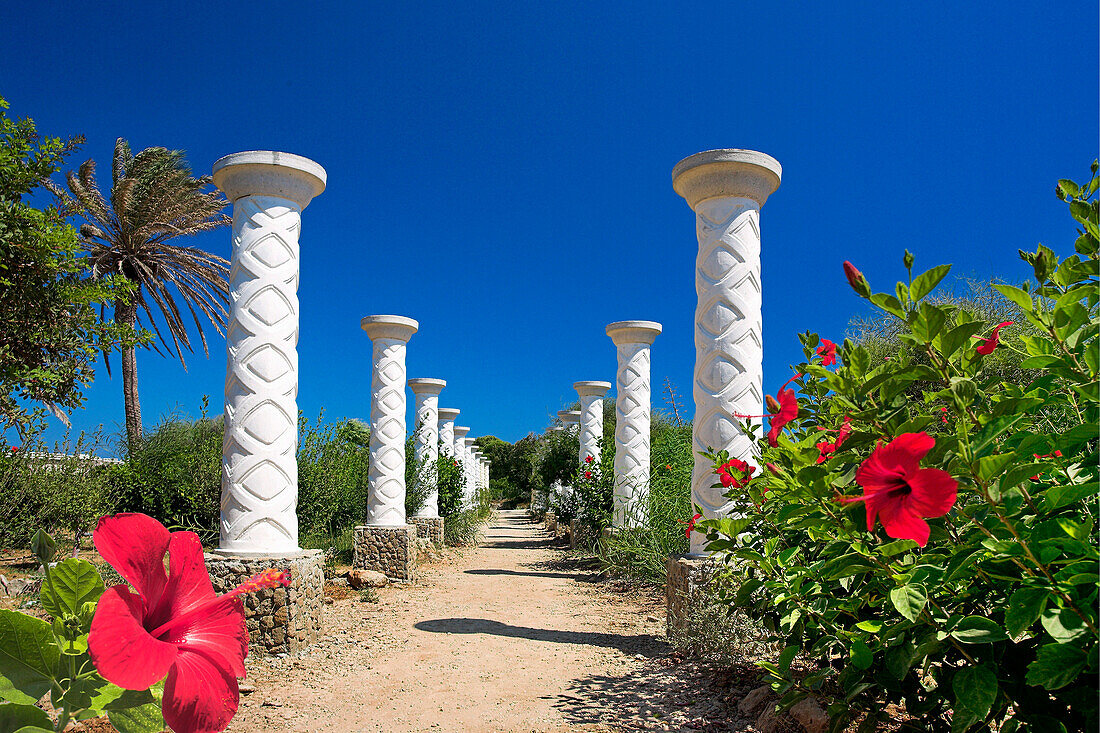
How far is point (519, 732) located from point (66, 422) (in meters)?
8.30

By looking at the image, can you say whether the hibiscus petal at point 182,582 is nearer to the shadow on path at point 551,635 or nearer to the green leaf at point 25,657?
the green leaf at point 25,657

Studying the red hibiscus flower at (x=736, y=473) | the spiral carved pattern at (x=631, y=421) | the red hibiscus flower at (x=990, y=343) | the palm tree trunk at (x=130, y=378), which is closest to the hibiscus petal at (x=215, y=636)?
the red hibiscus flower at (x=990, y=343)

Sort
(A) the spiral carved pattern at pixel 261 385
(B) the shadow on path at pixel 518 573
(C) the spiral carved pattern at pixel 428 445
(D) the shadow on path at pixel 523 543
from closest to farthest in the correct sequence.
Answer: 1. (A) the spiral carved pattern at pixel 261 385
2. (B) the shadow on path at pixel 518 573
3. (C) the spiral carved pattern at pixel 428 445
4. (D) the shadow on path at pixel 523 543

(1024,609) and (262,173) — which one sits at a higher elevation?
(262,173)

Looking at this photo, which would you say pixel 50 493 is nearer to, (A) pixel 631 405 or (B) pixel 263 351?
(B) pixel 263 351

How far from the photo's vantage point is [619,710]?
12.6 feet

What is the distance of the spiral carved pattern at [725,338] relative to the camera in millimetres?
5141

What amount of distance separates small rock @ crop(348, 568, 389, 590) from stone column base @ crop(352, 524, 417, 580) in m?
0.46

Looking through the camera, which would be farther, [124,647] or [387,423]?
[387,423]

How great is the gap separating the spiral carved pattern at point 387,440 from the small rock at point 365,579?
942 mm

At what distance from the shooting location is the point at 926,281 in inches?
48.0

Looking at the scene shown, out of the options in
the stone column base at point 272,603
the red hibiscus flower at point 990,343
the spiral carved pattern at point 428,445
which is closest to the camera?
the red hibiscus flower at point 990,343

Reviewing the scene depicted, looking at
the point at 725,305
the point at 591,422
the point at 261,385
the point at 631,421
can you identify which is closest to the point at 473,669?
the point at 261,385

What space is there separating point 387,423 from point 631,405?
3725 mm
